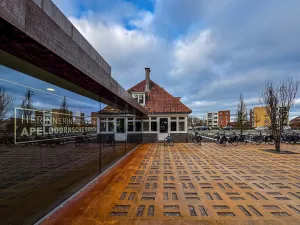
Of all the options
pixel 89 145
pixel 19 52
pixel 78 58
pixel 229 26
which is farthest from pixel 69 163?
pixel 229 26

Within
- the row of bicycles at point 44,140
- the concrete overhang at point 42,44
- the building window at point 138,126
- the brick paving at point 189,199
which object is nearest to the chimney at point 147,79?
the building window at point 138,126

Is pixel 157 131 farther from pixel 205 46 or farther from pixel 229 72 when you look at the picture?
pixel 229 72

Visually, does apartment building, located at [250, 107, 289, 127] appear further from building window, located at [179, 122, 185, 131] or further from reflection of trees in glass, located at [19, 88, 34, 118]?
reflection of trees in glass, located at [19, 88, 34, 118]

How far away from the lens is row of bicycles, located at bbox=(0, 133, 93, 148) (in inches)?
90.0

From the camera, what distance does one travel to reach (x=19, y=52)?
2254mm

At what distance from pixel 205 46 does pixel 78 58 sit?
38.1 ft

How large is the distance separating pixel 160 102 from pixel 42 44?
15.7m

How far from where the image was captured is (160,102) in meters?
17.6

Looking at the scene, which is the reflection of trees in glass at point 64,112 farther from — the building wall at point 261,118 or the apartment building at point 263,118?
the building wall at point 261,118

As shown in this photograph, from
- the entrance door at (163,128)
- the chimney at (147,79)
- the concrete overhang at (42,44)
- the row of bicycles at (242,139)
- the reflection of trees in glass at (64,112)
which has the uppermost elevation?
the chimney at (147,79)

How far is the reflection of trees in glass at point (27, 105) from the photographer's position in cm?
255

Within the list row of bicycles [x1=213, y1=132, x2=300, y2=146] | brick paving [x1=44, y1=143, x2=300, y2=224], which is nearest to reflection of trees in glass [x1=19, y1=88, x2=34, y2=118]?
brick paving [x1=44, y1=143, x2=300, y2=224]

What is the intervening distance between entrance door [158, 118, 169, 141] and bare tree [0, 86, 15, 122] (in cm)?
1430

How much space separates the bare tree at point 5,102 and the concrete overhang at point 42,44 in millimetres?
334
